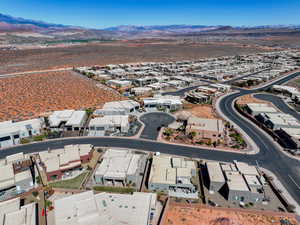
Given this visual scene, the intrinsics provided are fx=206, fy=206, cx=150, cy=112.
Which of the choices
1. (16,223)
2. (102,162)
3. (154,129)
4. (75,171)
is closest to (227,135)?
(154,129)

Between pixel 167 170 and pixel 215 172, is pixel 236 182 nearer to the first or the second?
pixel 215 172

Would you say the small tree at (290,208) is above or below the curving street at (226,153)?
below

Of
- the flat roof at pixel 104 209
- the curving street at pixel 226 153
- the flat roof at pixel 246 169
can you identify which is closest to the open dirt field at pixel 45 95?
the curving street at pixel 226 153

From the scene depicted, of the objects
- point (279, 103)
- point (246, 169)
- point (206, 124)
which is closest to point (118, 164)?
point (246, 169)

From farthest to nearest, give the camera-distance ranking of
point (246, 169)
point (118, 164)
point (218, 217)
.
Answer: point (118, 164)
point (246, 169)
point (218, 217)

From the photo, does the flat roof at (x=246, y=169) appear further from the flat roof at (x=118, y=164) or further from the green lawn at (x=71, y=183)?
the green lawn at (x=71, y=183)

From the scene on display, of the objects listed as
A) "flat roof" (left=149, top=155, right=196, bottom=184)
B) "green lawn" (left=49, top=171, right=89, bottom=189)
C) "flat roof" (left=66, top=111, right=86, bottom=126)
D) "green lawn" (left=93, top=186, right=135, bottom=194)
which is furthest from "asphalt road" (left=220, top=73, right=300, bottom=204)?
"flat roof" (left=66, top=111, right=86, bottom=126)
